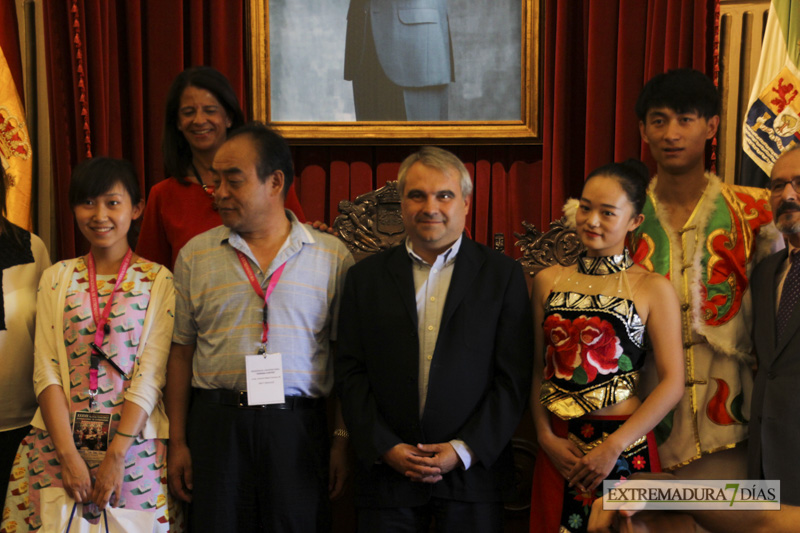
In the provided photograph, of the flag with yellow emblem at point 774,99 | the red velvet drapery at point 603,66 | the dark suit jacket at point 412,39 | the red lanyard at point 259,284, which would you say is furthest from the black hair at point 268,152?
the flag with yellow emblem at point 774,99

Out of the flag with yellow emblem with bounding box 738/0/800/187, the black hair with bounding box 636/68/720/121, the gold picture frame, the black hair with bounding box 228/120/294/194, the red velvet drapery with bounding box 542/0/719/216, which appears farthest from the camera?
the gold picture frame

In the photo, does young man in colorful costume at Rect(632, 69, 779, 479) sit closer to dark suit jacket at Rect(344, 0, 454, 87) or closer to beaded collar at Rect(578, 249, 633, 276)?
beaded collar at Rect(578, 249, 633, 276)

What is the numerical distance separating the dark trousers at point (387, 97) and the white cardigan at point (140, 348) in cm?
169

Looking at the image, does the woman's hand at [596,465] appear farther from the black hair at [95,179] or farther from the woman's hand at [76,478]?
the black hair at [95,179]

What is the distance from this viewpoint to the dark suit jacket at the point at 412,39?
3.56 meters

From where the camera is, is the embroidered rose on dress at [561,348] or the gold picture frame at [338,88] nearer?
the embroidered rose on dress at [561,348]

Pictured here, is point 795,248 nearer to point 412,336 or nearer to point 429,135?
point 412,336

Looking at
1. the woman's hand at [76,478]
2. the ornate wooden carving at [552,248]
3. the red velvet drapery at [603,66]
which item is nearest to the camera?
the woman's hand at [76,478]

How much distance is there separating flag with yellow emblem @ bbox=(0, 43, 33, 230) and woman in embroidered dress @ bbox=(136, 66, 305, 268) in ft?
4.14

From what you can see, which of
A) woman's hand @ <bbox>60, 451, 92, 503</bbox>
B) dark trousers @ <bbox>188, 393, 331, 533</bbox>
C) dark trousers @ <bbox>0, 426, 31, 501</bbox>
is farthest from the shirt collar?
dark trousers @ <bbox>0, 426, 31, 501</bbox>

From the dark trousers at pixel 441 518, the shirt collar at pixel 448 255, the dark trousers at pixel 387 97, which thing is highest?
the dark trousers at pixel 387 97

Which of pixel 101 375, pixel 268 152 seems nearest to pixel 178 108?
pixel 268 152

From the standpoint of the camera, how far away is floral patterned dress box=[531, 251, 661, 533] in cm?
196

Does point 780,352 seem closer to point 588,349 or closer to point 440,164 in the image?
point 588,349
